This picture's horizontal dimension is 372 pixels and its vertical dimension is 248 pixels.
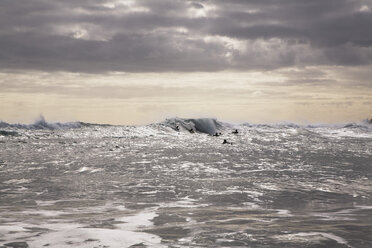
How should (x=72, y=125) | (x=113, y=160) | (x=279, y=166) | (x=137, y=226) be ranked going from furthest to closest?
(x=72, y=125) → (x=113, y=160) → (x=279, y=166) → (x=137, y=226)

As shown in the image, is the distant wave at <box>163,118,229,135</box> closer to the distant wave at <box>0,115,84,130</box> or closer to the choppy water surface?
the distant wave at <box>0,115,84,130</box>

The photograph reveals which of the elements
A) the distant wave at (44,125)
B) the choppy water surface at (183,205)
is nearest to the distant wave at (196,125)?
the distant wave at (44,125)

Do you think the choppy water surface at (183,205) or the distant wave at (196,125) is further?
the distant wave at (196,125)

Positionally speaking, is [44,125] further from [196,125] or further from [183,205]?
[183,205]

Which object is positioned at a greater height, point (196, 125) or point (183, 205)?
point (196, 125)

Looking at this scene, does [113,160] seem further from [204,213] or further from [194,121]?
[194,121]

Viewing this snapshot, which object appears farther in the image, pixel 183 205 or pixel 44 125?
pixel 44 125

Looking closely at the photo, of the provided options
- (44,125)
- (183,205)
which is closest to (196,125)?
(44,125)

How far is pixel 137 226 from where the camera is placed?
915 cm

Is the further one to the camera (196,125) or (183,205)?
(196,125)

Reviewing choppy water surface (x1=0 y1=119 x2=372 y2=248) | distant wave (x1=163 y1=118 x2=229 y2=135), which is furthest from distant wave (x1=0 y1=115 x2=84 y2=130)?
choppy water surface (x1=0 y1=119 x2=372 y2=248)

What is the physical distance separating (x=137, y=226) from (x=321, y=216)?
4.31 meters

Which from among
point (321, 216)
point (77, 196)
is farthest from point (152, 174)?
point (321, 216)

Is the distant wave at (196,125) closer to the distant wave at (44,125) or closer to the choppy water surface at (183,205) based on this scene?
the distant wave at (44,125)
